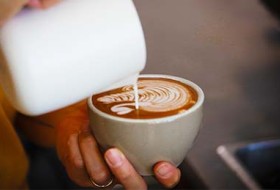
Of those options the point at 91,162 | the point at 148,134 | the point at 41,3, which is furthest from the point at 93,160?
the point at 41,3

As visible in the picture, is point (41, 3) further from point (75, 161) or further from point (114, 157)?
point (75, 161)

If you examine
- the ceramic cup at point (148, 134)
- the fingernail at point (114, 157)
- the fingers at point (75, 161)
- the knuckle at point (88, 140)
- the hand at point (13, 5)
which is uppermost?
the hand at point (13, 5)

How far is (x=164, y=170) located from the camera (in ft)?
1.57

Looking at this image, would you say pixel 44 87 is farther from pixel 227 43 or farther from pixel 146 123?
pixel 227 43

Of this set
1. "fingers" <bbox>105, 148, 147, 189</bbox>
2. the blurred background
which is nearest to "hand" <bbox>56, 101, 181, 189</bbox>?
"fingers" <bbox>105, 148, 147, 189</bbox>

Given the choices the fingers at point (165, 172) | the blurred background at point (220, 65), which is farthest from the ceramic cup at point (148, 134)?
the blurred background at point (220, 65)

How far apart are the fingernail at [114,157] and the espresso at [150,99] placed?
37 millimetres

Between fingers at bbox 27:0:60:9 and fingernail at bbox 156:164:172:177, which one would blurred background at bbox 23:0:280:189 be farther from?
fingers at bbox 27:0:60:9

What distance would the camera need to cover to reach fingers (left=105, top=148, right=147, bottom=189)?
0.47 m

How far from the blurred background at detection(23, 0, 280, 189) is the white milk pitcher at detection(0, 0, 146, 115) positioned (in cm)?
26

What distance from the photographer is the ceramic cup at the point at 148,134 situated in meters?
0.44

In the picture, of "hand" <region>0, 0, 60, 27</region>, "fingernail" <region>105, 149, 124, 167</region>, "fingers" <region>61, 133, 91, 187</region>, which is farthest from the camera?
"fingers" <region>61, 133, 91, 187</region>

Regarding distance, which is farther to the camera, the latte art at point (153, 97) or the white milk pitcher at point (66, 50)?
the latte art at point (153, 97)

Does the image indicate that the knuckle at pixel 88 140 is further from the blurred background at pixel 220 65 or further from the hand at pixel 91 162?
the blurred background at pixel 220 65
